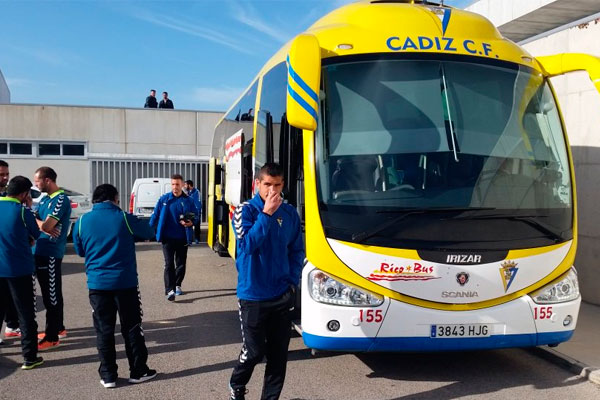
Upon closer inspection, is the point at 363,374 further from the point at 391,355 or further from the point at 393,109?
the point at 393,109

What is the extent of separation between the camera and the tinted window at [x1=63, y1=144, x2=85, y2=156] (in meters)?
20.5

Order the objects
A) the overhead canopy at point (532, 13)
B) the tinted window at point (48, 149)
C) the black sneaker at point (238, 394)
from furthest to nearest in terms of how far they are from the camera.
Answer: the tinted window at point (48, 149) → the overhead canopy at point (532, 13) → the black sneaker at point (238, 394)

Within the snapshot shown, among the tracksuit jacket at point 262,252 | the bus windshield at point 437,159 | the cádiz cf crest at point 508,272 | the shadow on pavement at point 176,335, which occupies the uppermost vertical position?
the bus windshield at point 437,159

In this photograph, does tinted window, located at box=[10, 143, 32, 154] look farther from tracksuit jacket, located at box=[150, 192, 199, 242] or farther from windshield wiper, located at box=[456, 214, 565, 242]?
windshield wiper, located at box=[456, 214, 565, 242]

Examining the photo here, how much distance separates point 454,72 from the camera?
16.1 ft

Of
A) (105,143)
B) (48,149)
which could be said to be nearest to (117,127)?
(105,143)

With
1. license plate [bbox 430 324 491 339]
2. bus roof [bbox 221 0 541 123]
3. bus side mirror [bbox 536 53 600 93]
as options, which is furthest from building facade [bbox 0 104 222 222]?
license plate [bbox 430 324 491 339]

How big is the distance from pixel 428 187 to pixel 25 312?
380cm

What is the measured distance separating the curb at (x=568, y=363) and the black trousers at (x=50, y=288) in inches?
195

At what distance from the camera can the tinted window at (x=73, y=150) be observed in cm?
2052

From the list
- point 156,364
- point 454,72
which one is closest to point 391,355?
point 156,364

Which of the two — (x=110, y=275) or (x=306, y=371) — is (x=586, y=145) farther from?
(x=110, y=275)

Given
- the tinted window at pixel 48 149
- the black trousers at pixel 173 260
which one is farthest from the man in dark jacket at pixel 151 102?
the black trousers at pixel 173 260

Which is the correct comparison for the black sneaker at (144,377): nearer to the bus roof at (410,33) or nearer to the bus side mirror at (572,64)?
the bus roof at (410,33)
